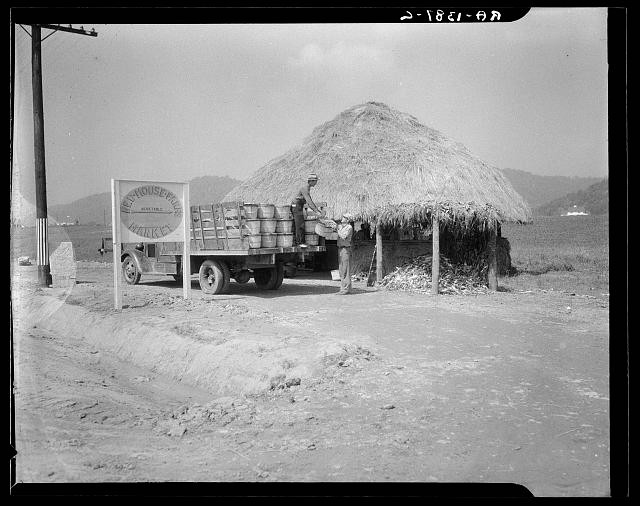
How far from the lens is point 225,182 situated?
104 meters

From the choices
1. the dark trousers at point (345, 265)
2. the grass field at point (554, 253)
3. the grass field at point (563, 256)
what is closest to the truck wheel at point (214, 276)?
the dark trousers at point (345, 265)

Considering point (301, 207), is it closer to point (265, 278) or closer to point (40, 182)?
point (265, 278)

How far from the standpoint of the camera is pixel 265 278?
13.1 m

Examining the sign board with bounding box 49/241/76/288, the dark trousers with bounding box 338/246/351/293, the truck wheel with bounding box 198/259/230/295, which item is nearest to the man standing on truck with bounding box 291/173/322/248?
the dark trousers with bounding box 338/246/351/293

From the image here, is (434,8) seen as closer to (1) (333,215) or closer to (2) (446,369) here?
(2) (446,369)

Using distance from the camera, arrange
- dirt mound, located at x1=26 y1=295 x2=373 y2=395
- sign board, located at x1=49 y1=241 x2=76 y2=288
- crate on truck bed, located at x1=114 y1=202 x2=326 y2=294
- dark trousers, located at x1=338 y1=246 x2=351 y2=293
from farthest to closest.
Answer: sign board, located at x1=49 y1=241 x2=76 y2=288 → dark trousers, located at x1=338 y1=246 x2=351 y2=293 → crate on truck bed, located at x1=114 y1=202 x2=326 y2=294 → dirt mound, located at x1=26 y1=295 x2=373 y2=395

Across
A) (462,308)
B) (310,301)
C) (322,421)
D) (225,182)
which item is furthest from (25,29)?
(225,182)

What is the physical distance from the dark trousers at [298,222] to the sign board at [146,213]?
247 centimetres

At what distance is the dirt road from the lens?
4.09 meters

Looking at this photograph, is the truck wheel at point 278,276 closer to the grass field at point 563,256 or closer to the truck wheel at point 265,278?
the truck wheel at point 265,278

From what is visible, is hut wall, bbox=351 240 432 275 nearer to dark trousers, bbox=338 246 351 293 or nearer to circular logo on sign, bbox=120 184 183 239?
dark trousers, bbox=338 246 351 293

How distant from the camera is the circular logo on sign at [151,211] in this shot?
31.3ft

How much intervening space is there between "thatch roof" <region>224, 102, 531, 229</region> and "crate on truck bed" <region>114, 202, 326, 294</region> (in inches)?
121

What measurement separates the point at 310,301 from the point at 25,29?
7.15 meters
